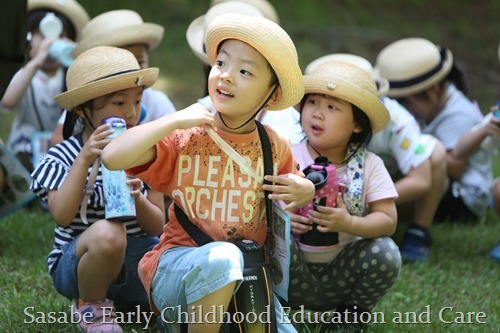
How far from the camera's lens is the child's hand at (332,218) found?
120 inches

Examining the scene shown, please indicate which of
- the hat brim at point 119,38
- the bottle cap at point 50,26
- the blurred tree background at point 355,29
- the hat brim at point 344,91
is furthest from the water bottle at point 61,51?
the blurred tree background at point 355,29

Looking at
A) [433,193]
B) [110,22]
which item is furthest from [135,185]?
[433,193]

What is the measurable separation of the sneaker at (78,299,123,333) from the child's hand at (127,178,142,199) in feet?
1.50

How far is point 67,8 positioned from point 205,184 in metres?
2.78

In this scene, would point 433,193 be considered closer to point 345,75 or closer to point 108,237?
point 345,75

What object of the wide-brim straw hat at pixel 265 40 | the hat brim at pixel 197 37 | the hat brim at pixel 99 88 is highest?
A: the wide-brim straw hat at pixel 265 40

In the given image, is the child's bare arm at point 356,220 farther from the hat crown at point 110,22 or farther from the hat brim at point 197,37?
the hat crown at point 110,22

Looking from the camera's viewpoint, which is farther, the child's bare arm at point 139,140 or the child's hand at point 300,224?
the child's hand at point 300,224

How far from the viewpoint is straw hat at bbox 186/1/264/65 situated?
4.30m

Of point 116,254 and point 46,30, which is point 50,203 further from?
point 46,30

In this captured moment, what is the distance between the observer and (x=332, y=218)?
3.04 metres

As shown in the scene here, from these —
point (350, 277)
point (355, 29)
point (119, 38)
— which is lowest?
point (355, 29)

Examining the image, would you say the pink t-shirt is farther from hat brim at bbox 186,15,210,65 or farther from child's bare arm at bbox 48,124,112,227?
hat brim at bbox 186,15,210,65

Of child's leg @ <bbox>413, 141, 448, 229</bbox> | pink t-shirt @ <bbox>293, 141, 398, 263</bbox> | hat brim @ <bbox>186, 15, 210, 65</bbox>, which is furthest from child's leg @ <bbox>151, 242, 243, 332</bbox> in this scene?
child's leg @ <bbox>413, 141, 448, 229</bbox>
